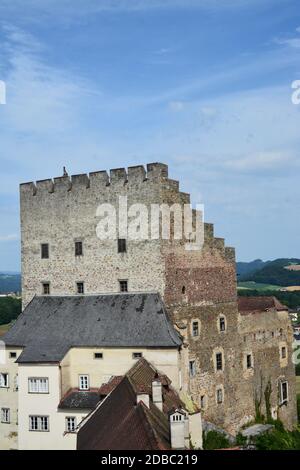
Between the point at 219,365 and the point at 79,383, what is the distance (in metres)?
9.60

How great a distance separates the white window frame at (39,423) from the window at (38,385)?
1.36 meters

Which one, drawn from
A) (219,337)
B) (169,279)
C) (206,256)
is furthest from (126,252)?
(219,337)

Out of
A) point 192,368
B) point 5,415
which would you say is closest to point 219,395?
point 192,368

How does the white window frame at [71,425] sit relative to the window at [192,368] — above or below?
below

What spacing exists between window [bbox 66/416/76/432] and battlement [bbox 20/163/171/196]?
13.5m

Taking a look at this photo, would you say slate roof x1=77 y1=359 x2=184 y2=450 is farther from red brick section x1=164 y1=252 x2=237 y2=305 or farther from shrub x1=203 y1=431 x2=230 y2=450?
red brick section x1=164 y1=252 x2=237 y2=305

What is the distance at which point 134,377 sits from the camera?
32656mm

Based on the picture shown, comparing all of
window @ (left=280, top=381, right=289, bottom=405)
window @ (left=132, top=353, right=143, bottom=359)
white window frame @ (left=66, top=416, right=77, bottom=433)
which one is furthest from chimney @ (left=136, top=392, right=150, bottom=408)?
window @ (left=280, top=381, right=289, bottom=405)

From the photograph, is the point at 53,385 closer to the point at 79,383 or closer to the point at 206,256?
the point at 79,383

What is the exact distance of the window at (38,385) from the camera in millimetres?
35688

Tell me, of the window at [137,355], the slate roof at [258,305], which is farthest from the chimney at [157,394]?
the slate roof at [258,305]

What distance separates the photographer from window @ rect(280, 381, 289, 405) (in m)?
48.7

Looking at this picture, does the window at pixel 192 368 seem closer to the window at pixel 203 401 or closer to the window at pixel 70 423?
the window at pixel 203 401

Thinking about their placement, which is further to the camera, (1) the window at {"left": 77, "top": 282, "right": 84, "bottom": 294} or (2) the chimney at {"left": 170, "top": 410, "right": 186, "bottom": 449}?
(1) the window at {"left": 77, "top": 282, "right": 84, "bottom": 294}
